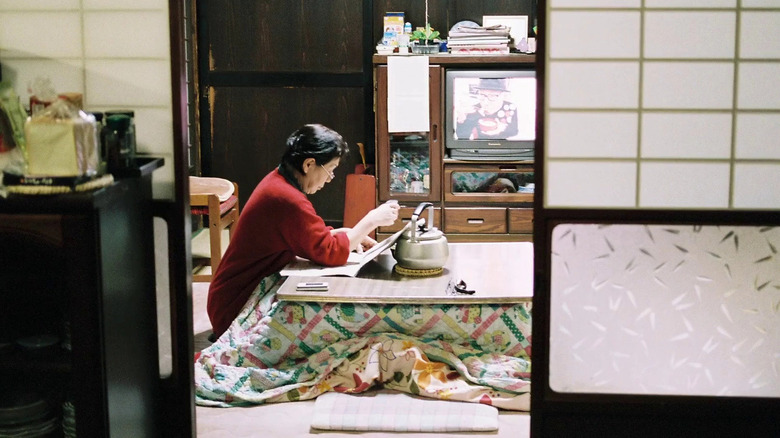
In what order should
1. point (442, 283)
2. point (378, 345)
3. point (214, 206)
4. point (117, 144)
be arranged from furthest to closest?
1. point (214, 206)
2. point (442, 283)
3. point (378, 345)
4. point (117, 144)

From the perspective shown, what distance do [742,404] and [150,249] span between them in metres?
Result: 1.85

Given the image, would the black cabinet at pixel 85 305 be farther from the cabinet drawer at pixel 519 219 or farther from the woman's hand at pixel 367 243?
the cabinet drawer at pixel 519 219

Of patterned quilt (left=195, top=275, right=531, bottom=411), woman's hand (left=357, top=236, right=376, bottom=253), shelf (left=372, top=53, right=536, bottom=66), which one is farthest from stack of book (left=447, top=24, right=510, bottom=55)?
patterned quilt (left=195, top=275, right=531, bottom=411)

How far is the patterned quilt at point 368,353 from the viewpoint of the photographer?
3631 millimetres

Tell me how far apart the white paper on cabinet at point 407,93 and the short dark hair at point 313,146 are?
88.2 inches

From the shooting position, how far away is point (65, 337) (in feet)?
8.15

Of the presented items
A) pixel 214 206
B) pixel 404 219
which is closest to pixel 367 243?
pixel 214 206

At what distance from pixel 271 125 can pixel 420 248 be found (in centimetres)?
331

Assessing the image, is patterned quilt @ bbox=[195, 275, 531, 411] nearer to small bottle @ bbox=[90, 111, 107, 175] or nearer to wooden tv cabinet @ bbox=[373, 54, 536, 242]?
small bottle @ bbox=[90, 111, 107, 175]

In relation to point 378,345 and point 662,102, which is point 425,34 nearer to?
point 378,345

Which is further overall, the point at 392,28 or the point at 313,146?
the point at 392,28

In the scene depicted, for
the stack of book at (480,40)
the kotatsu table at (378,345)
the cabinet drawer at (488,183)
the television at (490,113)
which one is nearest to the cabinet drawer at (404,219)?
the cabinet drawer at (488,183)

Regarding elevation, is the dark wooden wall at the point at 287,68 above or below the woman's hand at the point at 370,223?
above

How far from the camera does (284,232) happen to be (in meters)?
3.94
